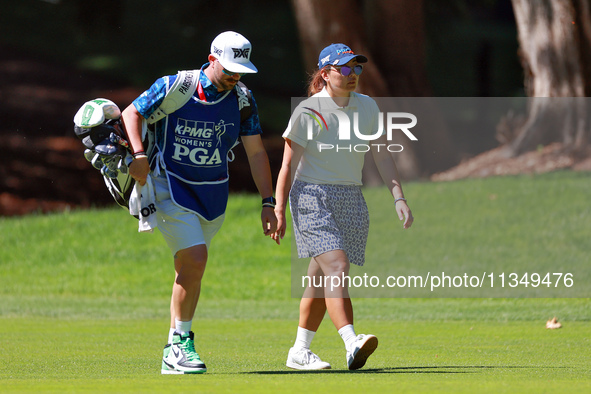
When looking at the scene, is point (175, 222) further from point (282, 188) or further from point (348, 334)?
point (348, 334)

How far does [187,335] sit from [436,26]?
→ 84.2 feet

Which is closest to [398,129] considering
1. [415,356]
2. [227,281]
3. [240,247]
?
[240,247]

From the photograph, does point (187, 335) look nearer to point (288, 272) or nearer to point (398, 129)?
point (288, 272)

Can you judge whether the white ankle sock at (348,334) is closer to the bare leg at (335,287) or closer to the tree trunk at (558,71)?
the bare leg at (335,287)

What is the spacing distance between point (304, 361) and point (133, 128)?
1.87 meters

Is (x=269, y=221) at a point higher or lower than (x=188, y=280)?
higher

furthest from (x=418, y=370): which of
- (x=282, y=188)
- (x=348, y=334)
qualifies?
(x=282, y=188)

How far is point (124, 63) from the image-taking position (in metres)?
33.1

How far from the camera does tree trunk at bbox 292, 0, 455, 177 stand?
18453mm

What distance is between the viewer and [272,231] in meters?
6.49

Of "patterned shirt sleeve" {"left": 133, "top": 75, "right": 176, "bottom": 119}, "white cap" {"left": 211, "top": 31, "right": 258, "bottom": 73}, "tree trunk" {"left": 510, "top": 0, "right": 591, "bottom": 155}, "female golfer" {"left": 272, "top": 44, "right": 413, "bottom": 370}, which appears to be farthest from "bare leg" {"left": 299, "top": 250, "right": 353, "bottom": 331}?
"tree trunk" {"left": 510, "top": 0, "right": 591, "bottom": 155}

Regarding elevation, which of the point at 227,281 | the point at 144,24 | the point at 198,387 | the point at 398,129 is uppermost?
the point at 144,24

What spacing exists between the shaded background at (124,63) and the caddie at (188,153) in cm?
1539

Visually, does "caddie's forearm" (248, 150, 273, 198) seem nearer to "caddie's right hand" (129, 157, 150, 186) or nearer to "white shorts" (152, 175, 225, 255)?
"white shorts" (152, 175, 225, 255)
